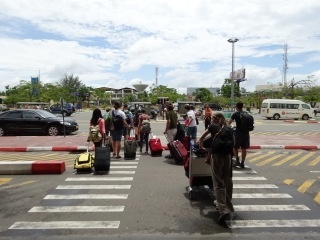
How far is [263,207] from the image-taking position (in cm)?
628

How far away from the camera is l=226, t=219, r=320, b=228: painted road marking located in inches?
212

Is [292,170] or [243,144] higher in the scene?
[243,144]

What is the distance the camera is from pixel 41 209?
20.3ft

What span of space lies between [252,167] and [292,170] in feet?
3.37

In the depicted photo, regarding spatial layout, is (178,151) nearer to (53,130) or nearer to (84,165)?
(84,165)

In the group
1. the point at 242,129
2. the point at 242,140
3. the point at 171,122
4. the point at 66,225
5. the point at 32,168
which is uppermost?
the point at 171,122

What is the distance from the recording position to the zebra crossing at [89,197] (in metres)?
5.39

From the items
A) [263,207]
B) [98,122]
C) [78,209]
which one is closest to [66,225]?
[78,209]

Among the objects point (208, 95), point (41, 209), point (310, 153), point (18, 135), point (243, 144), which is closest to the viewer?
point (41, 209)

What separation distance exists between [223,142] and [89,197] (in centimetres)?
282

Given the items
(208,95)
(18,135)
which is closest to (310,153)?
(18,135)

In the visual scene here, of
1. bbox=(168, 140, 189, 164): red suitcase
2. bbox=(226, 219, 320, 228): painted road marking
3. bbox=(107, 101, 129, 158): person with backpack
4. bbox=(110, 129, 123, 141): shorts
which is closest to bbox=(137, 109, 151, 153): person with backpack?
bbox=(107, 101, 129, 158): person with backpack

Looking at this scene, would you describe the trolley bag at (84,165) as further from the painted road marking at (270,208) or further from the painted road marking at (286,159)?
the painted road marking at (286,159)

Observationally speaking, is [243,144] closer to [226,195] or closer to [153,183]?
[153,183]
